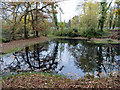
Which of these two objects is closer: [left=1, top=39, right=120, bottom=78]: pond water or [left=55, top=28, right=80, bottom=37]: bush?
[left=1, top=39, right=120, bottom=78]: pond water

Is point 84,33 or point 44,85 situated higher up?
point 84,33

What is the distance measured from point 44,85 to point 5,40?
5.66 meters

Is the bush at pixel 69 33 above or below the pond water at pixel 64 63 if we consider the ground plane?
above

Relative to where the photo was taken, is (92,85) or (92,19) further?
(92,19)

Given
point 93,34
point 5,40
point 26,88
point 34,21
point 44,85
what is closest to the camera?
point 26,88

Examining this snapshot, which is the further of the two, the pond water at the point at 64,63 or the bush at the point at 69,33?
the bush at the point at 69,33

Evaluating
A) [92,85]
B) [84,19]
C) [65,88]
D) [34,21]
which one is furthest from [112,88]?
[84,19]

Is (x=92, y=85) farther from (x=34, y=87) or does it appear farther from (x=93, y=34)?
(x=93, y=34)

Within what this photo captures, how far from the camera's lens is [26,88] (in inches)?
48.1

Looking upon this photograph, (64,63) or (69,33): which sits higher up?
(69,33)

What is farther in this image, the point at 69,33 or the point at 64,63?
the point at 69,33

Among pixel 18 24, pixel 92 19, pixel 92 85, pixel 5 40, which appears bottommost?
pixel 92 85

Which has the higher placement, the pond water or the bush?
the bush

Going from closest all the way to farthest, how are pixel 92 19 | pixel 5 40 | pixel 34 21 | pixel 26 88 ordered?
1. pixel 26 88
2. pixel 5 40
3. pixel 34 21
4. pixel 92 19
